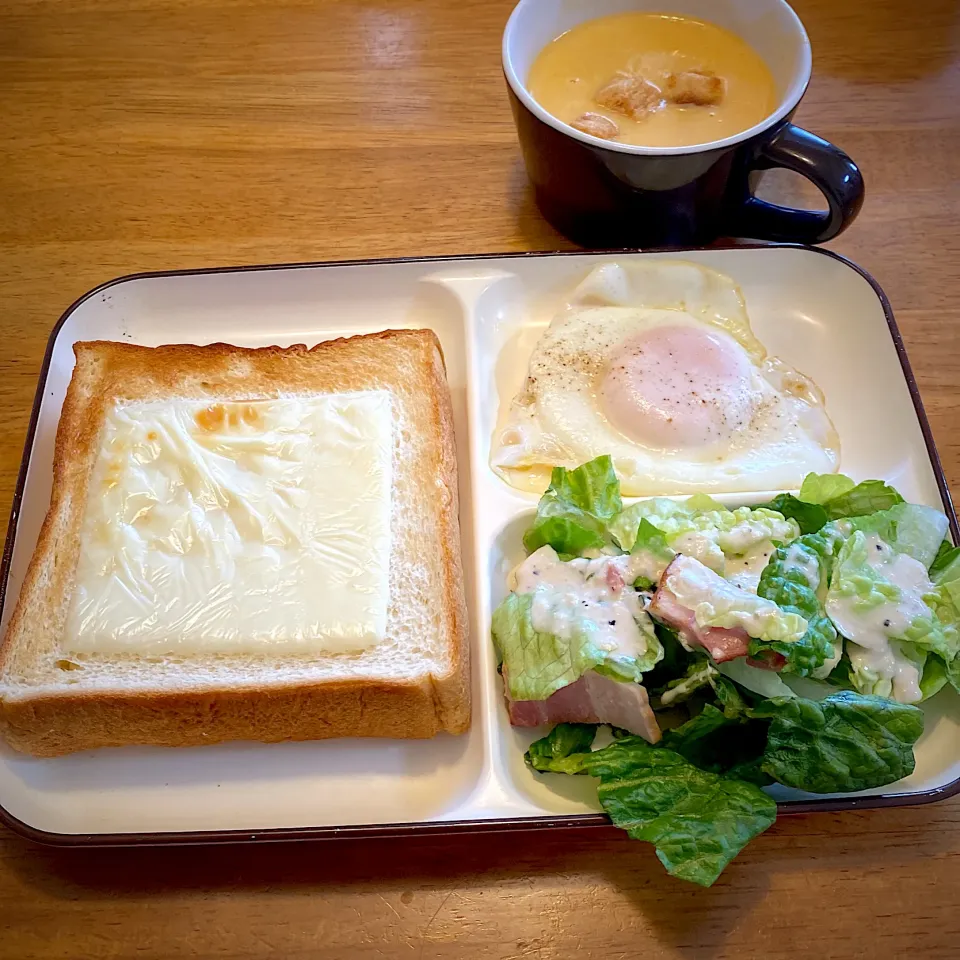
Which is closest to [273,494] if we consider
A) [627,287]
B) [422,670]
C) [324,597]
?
[324,597]

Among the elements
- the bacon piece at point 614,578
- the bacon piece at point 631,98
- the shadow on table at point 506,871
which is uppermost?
the bacon piece at point 631,98

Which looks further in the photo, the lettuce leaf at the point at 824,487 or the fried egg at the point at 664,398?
the fried egg at the point at 664,398

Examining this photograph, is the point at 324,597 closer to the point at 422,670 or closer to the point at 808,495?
the point at 422,670

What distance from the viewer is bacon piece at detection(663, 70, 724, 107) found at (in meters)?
1.73

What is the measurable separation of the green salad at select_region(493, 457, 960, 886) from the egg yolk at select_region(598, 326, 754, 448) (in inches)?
10.7

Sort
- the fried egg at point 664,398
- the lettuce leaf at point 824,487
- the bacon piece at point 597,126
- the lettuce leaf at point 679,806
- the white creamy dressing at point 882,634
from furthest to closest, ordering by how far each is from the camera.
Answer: the bacon piece at point 597,126
the fried egg at point 664,398
the lettuce leaf at point 824,487
the white creamy dressing at point 882,634
the lettuce leaf at point 679,806

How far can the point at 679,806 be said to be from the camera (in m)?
1.15

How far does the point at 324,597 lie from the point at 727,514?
689 millimetres

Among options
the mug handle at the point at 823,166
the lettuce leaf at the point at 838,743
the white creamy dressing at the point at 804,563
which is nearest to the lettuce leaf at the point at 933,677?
the lettuce leaf at the point at 838,743

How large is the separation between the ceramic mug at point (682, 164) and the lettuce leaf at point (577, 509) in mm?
587

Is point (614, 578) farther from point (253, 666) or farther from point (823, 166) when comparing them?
point (823, 166)

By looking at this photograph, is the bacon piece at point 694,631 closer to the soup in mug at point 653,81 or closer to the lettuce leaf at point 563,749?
the lettuce leaf at point 563,749

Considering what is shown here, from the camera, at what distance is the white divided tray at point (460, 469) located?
1.26 m

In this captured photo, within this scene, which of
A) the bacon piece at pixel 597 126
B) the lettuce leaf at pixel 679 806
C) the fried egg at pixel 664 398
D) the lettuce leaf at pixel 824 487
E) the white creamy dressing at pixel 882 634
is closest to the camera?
the lettuce leaf at pixel 679 806
